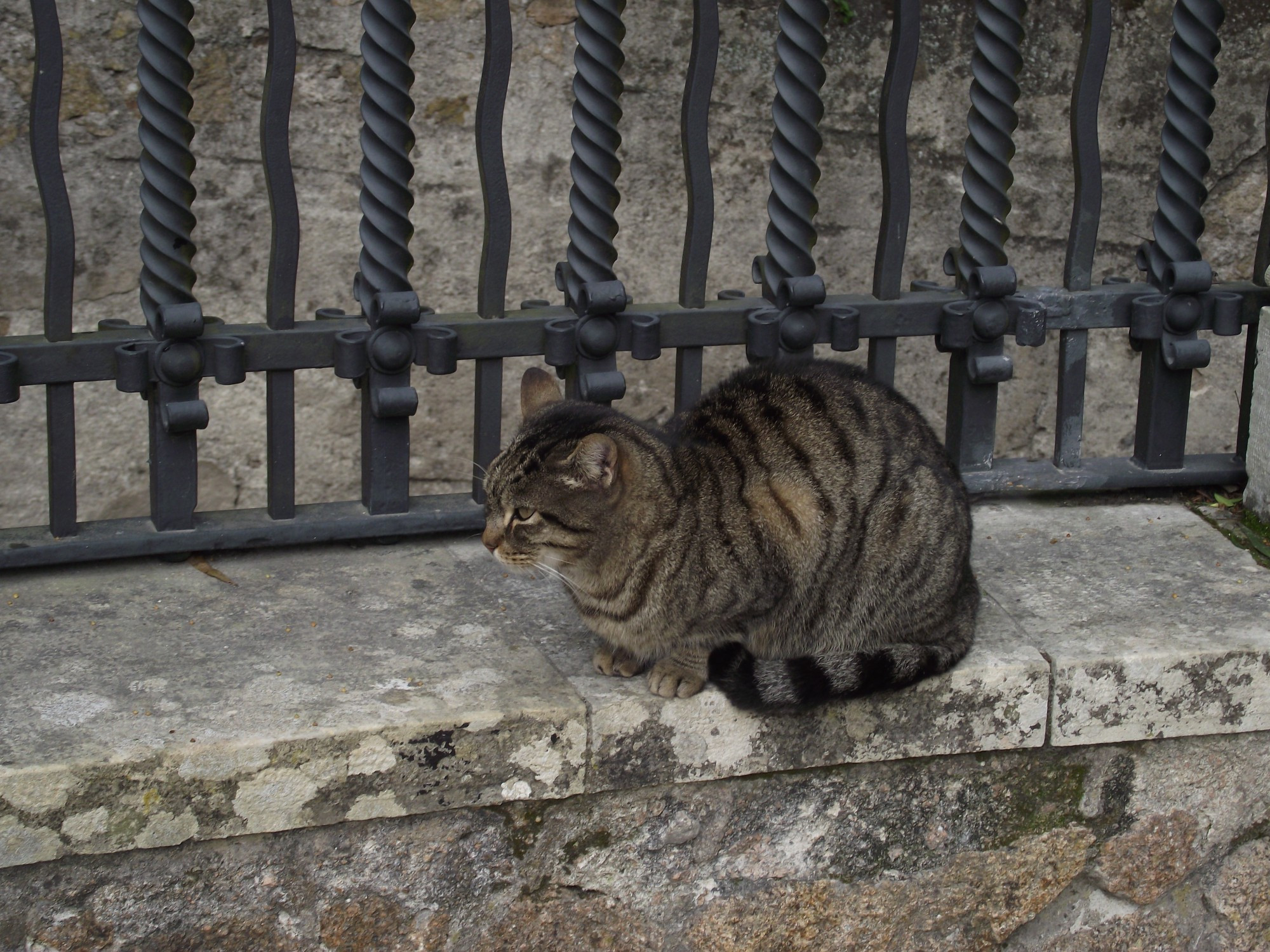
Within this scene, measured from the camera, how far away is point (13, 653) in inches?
94.8

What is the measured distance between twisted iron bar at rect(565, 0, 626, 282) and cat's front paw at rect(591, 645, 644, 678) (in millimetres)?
789

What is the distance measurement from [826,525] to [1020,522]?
32.7 inches

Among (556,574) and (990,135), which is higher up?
(990,135)

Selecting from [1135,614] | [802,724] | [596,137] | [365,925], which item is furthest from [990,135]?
[365,925]

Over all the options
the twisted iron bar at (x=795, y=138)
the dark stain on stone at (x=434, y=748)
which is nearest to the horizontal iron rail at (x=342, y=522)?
the twisted iron bar at (x=795, y=138)

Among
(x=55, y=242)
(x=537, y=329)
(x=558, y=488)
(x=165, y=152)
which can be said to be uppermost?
(x=165, y=152)

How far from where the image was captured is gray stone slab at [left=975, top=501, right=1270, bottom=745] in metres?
2.49

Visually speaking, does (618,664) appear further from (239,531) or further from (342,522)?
(239,531)

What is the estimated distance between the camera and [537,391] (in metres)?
2.61

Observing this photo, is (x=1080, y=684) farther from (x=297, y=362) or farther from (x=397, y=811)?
(x=297, y=362)

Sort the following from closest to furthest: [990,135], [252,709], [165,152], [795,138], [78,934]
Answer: [78,934] < [252,709] < [165,152] < [795,138] < [990,135]

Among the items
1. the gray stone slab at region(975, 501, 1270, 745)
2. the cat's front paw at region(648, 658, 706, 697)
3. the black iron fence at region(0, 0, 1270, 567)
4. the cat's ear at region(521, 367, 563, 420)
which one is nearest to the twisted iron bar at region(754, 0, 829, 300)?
the black iron fence at region(0, 0, 1270, 567)

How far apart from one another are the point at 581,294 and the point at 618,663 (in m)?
0.77

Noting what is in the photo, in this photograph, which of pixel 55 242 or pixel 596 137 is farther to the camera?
pixel 596 137
